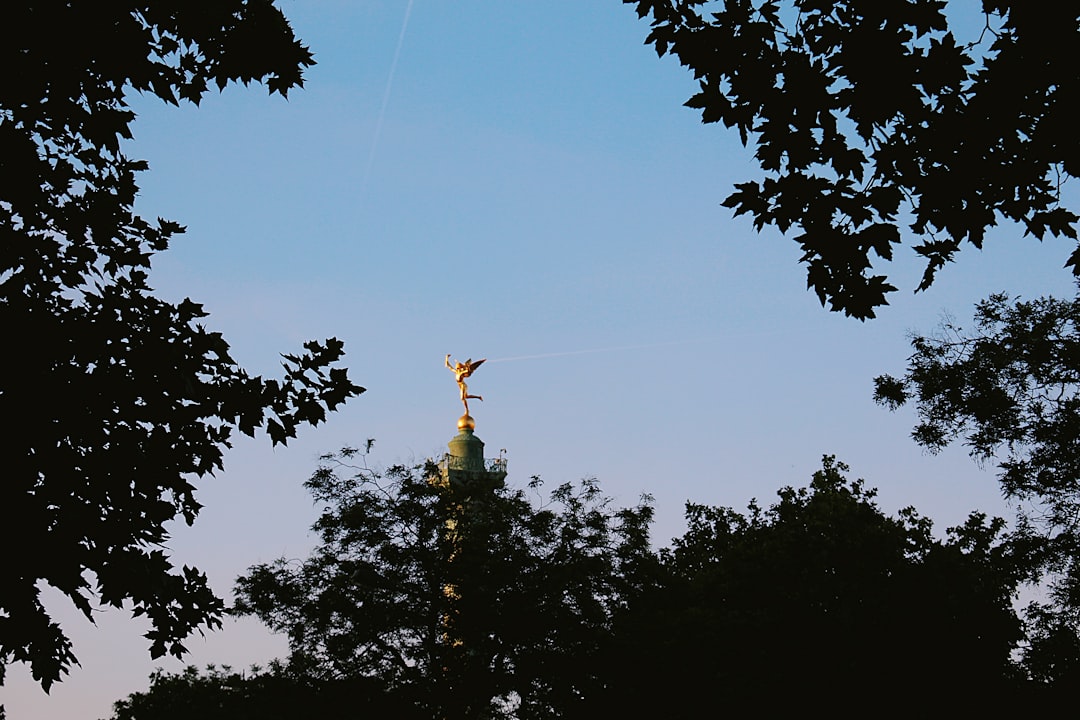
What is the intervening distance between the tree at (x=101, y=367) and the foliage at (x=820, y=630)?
2218 centimetres

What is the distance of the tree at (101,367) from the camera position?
35.8ft

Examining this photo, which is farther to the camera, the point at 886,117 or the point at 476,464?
the point at 476,464

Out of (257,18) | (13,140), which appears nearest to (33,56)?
(13,140)

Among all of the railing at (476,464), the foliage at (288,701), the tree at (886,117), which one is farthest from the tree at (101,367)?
the railing at (476,464)

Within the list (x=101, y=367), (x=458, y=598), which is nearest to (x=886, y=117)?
(x=101, y=367)

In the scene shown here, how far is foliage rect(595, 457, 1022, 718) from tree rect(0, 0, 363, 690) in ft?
72.8

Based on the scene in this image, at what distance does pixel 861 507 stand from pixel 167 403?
31.9 meters

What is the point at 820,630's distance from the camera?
3438 cm

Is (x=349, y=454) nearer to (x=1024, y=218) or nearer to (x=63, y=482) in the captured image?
(x=63, y=482)

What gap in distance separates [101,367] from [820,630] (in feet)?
89.1

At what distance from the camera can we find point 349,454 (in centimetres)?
3519

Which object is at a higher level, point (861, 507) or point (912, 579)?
point (861, 507)

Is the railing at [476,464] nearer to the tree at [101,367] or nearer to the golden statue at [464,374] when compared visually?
the golden statue at [464,374]

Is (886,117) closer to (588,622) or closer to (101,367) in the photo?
(101,367)
